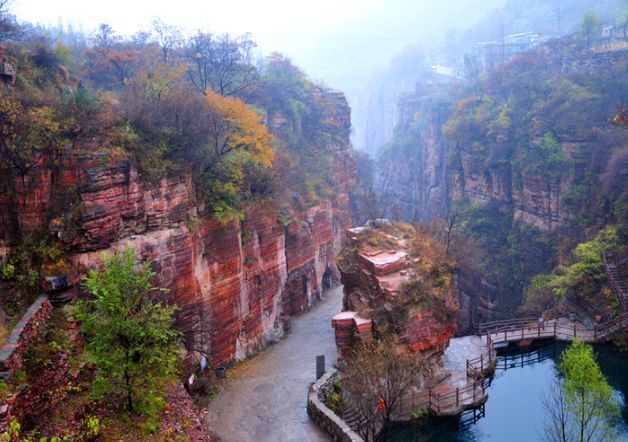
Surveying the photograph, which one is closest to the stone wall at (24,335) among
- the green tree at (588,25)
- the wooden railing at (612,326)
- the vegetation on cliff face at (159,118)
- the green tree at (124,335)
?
the green tree at (124,335)

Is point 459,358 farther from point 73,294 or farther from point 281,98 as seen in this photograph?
point 281,98

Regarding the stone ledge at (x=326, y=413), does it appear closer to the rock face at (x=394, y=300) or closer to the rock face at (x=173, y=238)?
the rock face at (x=394, y=300)

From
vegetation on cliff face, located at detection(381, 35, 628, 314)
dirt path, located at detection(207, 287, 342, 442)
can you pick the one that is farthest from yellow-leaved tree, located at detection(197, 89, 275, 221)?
vegetation on cliff face, located at detection(381, 35, 628, 314)

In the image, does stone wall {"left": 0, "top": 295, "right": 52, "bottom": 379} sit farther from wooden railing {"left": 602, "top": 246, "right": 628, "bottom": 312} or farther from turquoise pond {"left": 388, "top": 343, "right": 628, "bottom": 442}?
wooden railing {"left": 602, "top": 246, "right": 628, "bottom": 312}

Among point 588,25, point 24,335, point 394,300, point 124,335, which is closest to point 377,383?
point 394,300

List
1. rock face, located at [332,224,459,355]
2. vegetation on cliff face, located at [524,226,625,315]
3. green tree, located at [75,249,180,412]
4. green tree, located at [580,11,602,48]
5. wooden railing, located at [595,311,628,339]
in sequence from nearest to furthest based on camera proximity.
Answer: green tree, located at [75,249,180,412]
rock face, located at [332,224,459,355]
wooden railing, located at [595,311,628,339]
vegetation on cliff face, located at [524,226,625,315]
green tree, located at [580,11,602,48]

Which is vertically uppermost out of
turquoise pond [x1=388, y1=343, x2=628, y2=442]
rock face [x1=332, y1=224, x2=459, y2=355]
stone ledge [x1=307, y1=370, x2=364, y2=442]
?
rock face [x1=332, y1=224, x2=459, y2=355]

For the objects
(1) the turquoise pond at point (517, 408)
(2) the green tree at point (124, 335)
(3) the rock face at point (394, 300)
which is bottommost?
(1) the turquoise pond at point (517, 408)
